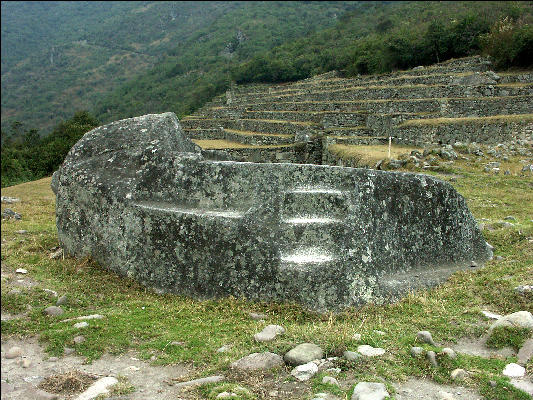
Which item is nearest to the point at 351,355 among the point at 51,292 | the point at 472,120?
the point at 51,292

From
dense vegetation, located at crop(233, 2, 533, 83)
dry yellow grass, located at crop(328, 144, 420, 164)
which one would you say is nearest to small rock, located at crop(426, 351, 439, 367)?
dry yellow grass, located at crop(328, 144, 420, 164)

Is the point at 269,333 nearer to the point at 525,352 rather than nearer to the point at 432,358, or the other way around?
the point at 432,358

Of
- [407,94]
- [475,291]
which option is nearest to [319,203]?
[475,291]

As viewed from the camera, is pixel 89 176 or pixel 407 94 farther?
pixel 407 94

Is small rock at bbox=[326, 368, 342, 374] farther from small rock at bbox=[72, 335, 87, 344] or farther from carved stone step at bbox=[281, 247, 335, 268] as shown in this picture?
A: small rock at bbox=[72, 335, 87, 344]

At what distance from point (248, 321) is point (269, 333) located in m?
0.63

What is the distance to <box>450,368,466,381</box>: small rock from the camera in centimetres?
425

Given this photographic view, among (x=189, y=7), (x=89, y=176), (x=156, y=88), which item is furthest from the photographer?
(x=189, y=7)

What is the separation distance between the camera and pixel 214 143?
130ft

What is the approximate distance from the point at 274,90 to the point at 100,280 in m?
50.9

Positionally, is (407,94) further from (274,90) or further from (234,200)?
(234,200)

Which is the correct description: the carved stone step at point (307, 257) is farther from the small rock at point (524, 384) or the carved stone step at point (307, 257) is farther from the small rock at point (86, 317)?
the small rock at point (524, 384)

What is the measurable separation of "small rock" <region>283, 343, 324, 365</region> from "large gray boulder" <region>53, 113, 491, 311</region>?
4.76ft

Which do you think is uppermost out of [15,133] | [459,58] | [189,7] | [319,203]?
[189,7]
